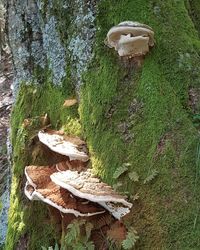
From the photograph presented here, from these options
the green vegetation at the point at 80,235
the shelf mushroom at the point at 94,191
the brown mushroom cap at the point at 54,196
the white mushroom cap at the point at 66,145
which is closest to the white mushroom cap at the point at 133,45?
the white mushroom cap at the point at 66,145

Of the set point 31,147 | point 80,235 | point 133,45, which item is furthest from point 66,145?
point 133,45

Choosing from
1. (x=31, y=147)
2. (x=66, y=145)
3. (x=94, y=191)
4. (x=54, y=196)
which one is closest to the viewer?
(x=94, y=191)

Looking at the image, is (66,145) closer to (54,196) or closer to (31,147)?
(54,196)

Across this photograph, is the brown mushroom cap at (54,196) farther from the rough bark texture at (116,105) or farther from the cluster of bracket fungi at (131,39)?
the cluster of bracket fungi at (131,39)

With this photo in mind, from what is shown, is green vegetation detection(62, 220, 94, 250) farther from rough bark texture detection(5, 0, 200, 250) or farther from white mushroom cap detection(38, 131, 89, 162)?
white mushroom cap detection(38, 131, 89, 162)

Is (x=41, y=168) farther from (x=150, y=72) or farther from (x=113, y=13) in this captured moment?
(x=113, y=13)
